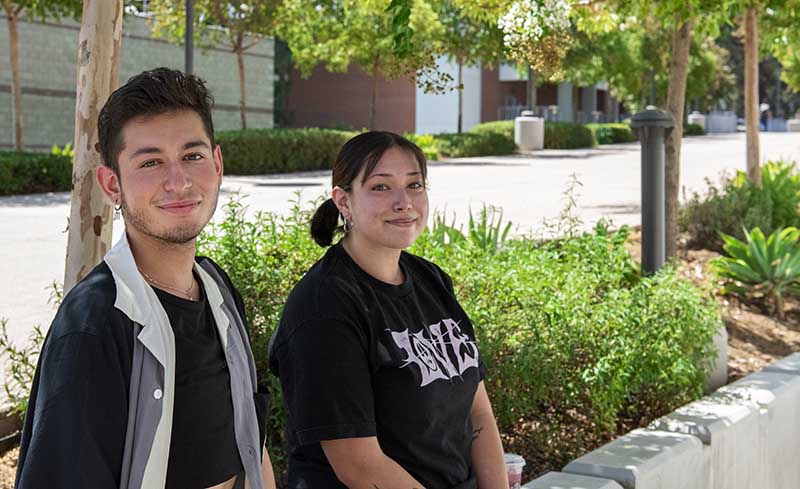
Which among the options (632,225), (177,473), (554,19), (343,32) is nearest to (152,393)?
(177,473)

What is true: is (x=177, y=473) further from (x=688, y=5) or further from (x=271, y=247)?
(x=688, y=5)

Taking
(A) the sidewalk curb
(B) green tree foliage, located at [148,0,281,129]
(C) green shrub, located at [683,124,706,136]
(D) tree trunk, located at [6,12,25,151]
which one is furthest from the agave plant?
(C) green shrub, located at [683,124,706,136]

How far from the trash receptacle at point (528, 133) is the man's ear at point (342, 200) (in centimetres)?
3106

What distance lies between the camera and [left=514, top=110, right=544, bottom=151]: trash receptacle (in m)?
34.1

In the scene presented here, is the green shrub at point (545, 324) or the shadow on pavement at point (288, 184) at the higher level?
the shadow on pavement at point (288, 184)

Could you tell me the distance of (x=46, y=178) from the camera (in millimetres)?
19156

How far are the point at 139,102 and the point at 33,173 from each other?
17.6 meters

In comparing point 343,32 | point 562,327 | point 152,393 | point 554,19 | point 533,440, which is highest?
point 343,32

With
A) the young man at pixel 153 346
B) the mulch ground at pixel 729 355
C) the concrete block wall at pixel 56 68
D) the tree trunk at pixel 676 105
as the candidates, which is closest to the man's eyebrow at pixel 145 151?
the young man at pixel 153 346

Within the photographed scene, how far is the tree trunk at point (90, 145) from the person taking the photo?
433 cm

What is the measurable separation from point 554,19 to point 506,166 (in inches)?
774

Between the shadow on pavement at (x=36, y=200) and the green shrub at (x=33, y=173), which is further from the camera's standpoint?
the green shrub at (x=33, y=173)

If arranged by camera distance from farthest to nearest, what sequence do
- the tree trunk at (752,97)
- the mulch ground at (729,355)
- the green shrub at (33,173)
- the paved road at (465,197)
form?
the green shrub at (33,173), the tree trunk at (752,97), the paved road at (465,197), the mulch ground at (729,355)

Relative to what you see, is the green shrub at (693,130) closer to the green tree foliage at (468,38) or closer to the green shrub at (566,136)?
the green shrub at (566,136)
